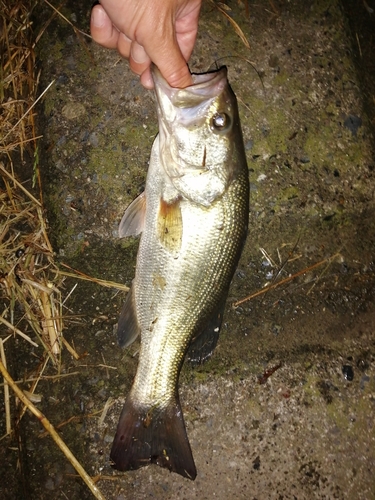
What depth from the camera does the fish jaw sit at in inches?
99.0

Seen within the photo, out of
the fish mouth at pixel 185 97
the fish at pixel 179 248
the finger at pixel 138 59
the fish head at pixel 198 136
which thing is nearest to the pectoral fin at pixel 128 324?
the fish at pixel 179 248

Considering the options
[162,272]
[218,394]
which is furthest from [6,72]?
[218,394]

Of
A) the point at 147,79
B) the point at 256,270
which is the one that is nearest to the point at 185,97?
the point at 147,79

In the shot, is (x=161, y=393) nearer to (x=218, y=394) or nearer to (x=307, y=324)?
(x=218, y=394)

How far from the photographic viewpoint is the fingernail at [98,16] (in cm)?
277

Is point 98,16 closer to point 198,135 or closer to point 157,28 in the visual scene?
point 157,28

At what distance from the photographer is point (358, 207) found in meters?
3.23

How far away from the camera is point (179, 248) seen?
101 inches

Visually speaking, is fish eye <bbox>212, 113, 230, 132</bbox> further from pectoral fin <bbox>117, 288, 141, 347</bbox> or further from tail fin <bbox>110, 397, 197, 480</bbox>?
tail fin <bbox>110, 397, 197, 480</bbox>

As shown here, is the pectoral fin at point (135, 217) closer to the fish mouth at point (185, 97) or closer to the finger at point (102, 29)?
the fish mouth at point (185, 97)

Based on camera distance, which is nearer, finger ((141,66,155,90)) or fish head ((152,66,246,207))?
fish head ((152,66,246,207))

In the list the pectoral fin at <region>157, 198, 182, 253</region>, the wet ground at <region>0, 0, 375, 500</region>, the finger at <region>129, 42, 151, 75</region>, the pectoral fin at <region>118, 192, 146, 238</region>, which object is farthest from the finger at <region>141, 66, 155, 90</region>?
the pectoral fin at <region>157, 198, 182, 253</region>

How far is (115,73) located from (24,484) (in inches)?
108

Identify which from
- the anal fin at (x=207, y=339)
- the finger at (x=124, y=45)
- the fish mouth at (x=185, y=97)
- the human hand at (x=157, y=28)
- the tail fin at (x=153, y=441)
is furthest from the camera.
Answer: the finger at (x=124, y=45)
